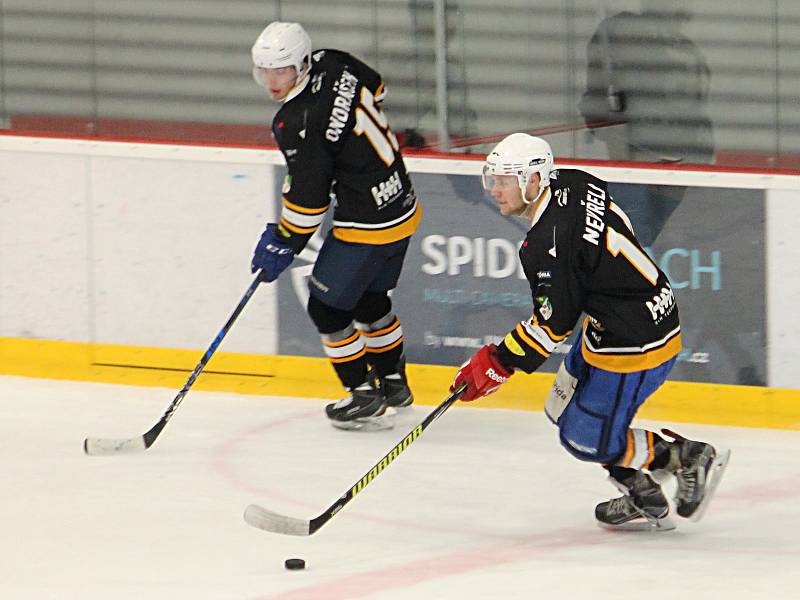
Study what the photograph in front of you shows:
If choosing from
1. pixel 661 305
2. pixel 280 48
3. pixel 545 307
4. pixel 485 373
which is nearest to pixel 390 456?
pixel 485 373

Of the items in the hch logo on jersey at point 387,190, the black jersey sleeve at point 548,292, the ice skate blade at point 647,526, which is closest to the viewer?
the black jersey sleeve at point 548,292

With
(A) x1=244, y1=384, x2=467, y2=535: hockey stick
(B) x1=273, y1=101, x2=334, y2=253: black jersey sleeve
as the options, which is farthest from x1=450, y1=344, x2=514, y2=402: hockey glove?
(B) x1=273, y1=101, x2=334, y2=253: black jersey sleeve

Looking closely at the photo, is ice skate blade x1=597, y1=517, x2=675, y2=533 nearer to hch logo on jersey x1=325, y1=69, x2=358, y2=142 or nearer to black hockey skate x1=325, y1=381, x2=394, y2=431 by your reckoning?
black hockey skate x1=325, y1=381, x2=394, y2=431

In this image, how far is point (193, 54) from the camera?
644cm

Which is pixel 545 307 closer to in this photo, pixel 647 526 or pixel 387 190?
pixel 647 526

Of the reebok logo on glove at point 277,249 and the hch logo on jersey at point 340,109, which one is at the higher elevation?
the hch logo on jersey at point 340,109

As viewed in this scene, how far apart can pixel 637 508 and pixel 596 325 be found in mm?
522

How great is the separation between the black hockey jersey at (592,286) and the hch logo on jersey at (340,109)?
1181 millimetres

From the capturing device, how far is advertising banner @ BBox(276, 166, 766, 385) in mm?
5402

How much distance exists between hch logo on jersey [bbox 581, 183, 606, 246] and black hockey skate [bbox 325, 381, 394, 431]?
1.63m

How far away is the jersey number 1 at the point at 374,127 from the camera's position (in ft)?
17.2

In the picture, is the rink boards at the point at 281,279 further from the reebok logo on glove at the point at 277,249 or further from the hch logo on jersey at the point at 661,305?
the hch logo on jersey at the point at 661,305

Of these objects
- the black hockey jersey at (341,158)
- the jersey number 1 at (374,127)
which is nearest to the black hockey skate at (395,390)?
the black hockey jersey at (341,158)

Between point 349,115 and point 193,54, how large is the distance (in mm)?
1446
